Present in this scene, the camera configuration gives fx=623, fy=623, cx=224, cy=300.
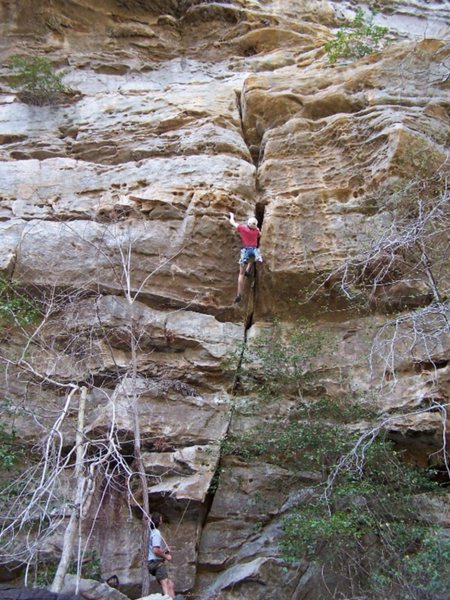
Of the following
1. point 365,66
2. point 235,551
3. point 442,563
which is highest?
point 365,66

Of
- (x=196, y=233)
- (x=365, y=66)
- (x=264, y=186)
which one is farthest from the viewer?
(x=365, y=66)

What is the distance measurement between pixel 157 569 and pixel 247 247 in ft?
15.1

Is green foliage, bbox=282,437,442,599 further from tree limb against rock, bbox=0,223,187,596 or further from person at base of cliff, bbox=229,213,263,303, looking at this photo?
person at base of cliff, bbox=229,213,263,303

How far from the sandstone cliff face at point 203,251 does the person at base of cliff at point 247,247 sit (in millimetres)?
241

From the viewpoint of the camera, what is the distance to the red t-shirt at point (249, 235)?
917 cm

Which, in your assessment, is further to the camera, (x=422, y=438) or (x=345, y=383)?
(x=345, y=383)

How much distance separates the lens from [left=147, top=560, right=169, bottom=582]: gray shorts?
6.34 metres

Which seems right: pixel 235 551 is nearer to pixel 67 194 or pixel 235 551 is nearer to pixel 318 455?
pixel 318 455

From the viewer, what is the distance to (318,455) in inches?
269

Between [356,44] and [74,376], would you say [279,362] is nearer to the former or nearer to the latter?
[74,376]

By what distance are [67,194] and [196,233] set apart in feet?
8.00

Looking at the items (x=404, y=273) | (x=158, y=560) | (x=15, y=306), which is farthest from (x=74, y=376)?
(x=404, y=273)

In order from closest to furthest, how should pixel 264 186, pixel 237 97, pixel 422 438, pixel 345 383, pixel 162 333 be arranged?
1. pixel 422 438
2. pixel 345 383
3. pixel 162 333
4. pixel 264 186
5. pixel 237 97

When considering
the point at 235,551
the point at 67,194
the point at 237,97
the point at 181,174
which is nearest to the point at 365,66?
the point at 237,97
